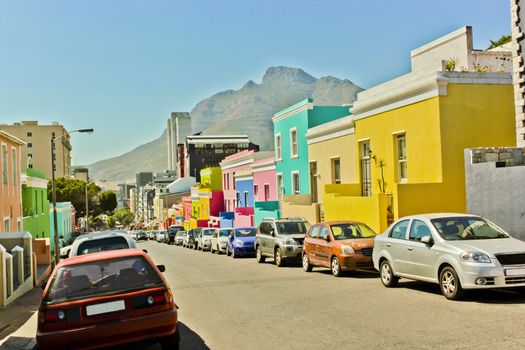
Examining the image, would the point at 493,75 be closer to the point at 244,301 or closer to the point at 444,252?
the point at 444,252

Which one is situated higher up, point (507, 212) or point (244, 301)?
point (507, 212)

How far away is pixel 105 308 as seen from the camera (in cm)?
760

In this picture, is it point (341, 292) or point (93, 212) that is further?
point (93, 212)

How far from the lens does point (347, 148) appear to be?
87.0 feet

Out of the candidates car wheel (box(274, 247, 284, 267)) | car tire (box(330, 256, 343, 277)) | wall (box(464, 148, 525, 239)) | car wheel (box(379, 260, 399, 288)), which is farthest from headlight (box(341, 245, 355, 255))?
car wheel (box(274, 247, 284, 267))

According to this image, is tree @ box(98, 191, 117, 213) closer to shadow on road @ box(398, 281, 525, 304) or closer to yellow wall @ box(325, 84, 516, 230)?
yellow wall @ box(325, 84, 516, 230)

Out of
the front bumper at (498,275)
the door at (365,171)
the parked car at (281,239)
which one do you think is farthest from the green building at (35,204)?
the front bumper at (498,275)

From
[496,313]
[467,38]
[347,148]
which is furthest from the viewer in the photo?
[347,148]

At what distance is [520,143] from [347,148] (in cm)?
1041

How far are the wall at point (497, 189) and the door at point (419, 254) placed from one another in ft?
11.6

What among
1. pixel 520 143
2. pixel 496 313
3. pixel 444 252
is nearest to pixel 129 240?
pixel 444 252

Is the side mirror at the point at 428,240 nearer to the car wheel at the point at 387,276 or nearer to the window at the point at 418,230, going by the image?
the window at the point at 418,230

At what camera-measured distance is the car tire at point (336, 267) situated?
16438 millimetres

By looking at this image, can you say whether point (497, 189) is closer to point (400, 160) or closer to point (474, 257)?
point (474, 257)
